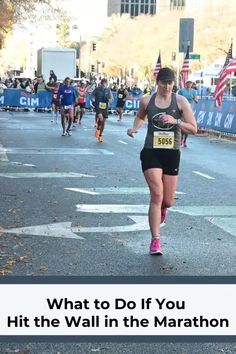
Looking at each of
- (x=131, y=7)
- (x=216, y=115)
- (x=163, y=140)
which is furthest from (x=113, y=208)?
(x=131, y=7)

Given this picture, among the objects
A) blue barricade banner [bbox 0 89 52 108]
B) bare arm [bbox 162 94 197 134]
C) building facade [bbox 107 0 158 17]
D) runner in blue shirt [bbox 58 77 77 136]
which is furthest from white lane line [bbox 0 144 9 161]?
building facade [bbox 107 0 158 17]

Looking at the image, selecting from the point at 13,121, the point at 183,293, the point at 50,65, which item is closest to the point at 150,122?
the point at 183,293

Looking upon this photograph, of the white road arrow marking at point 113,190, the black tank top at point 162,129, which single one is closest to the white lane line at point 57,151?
the white road arrow marking at point 113,190

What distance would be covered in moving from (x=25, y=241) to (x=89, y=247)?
723mm

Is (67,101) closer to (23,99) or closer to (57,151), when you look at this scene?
(57,151)

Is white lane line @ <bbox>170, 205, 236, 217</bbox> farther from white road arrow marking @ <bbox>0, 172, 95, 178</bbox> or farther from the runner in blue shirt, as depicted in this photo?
the runner in blue shirt

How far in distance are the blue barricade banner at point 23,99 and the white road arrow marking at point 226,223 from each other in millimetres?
31825

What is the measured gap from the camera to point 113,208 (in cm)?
990

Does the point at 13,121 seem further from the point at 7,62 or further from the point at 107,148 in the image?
the point at 7,62

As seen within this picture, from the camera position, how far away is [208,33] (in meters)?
77.6

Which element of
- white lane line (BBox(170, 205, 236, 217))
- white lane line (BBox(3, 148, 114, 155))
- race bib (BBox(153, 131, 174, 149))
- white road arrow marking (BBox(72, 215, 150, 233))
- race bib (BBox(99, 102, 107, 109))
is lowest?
white lane line (BBox(3, 148, 114, 155))

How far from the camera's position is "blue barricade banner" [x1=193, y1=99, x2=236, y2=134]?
24.0 meters

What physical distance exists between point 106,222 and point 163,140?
1950mm

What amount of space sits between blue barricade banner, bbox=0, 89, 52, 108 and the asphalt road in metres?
23.7
